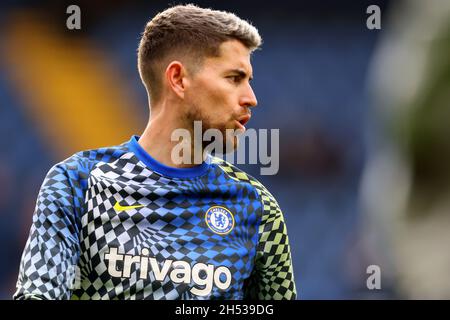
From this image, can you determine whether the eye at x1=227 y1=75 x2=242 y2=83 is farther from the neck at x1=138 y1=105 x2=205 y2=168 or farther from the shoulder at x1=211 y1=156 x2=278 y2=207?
the shoulder at x1=211 y1=156 x2=278 y2=207

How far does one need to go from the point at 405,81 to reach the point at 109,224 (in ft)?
3.62

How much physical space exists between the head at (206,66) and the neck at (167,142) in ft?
0.08

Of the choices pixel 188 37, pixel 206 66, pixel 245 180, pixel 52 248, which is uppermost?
pixel 188 37

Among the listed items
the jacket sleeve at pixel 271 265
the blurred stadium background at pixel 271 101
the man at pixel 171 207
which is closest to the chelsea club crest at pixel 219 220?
the man at pixel 171 207

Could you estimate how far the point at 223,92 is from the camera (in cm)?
255

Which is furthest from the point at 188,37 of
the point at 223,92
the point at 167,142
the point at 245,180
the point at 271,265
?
the point at 271,265

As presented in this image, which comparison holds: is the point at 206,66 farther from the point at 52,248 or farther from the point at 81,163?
the point at 52,248

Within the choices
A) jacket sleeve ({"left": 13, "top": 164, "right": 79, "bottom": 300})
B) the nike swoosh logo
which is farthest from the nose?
jacket sleeve ({"left": 13, "top": 164, "right": 79, "bottom": 300})

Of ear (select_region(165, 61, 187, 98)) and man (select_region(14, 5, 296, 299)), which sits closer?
man (select_region(14, 5, 296, 299))

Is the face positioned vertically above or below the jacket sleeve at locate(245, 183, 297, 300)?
above

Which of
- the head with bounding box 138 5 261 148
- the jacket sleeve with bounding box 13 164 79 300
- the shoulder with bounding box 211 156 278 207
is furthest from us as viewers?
the shoulder with bounding box 211 156 278 207

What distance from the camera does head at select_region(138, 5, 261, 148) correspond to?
255 cm

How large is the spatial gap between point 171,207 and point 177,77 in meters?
0.46

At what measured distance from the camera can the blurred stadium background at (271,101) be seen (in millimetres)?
5770
